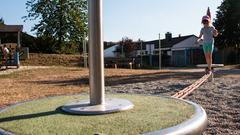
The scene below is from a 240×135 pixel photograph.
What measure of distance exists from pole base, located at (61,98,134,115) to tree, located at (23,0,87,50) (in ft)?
152

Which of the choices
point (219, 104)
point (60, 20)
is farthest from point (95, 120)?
point (60, 20)

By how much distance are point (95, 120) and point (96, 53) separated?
0.86 meters

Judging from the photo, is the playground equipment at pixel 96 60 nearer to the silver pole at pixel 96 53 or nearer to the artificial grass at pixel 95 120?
the silver pole at pixel 96 53

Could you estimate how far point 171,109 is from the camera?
4.14 meters

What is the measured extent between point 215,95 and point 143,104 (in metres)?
4.70

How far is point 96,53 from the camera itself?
4246 mm

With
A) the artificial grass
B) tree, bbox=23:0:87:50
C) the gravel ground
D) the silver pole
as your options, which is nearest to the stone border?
the artificial grass

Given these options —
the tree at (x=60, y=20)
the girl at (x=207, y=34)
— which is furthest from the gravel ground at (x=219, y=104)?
the tree at (x=60, y=20)

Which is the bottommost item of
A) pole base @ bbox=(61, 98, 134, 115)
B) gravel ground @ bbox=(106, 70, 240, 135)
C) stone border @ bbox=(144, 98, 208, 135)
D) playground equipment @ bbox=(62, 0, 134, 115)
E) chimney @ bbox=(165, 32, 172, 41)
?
gravel ground @ bbox=(106, 70, 240, 135)

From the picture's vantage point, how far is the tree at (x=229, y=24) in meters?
55.8

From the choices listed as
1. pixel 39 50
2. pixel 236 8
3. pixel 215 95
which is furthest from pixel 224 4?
pixel 215 95

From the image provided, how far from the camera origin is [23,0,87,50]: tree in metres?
50.7

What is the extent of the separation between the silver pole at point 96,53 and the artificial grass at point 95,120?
0.41 m

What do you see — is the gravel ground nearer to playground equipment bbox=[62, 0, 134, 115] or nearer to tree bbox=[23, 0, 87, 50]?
playground equipment bbox=[62, 0, 134, 115]
